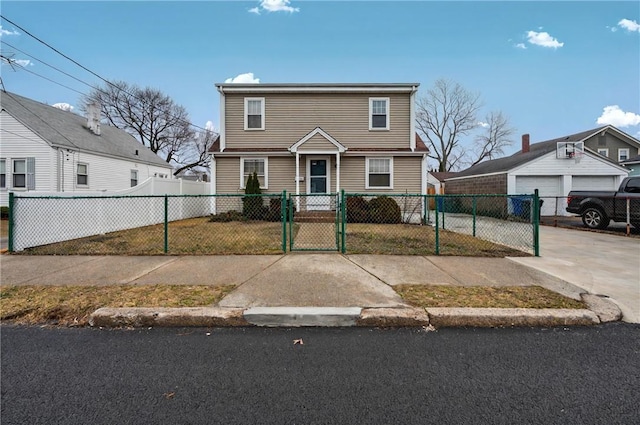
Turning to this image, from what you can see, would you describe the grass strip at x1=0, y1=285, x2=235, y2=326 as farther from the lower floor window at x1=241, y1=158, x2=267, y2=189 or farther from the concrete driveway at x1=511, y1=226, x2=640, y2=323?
the lower floor window at x1=241, y1=158, x2=267, y2=189

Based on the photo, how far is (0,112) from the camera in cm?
1559

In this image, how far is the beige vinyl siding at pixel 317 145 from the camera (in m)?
14.1

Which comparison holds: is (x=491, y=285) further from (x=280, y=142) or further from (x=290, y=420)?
(x=280, y=142)

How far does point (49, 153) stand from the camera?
1555 centimetres

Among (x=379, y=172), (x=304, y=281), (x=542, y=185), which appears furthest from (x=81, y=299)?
(x=542, y=185)

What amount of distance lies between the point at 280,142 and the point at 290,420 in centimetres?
1394

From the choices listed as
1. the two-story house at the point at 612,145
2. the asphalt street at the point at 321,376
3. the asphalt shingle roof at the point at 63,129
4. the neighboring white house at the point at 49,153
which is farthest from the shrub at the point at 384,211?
the two-story house at the point at 612,145

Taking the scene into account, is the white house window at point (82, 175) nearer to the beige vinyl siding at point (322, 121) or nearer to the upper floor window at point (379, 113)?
the beige vinyl siding at point (322, 121)

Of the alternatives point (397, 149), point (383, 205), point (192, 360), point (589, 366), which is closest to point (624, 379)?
point (589, 366)

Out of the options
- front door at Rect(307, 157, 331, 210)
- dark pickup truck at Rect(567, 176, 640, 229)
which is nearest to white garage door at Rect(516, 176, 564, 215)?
dark pickup truck at Rect(567, 176, 640, 229)

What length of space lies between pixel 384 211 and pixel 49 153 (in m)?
16.2

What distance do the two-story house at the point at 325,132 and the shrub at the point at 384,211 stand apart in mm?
1526

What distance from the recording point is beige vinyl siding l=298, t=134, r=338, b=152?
14055mm

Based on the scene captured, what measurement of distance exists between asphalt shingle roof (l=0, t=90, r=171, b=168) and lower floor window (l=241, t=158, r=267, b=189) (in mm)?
9312
